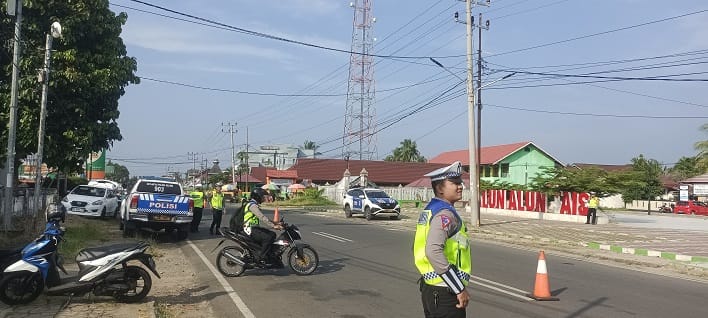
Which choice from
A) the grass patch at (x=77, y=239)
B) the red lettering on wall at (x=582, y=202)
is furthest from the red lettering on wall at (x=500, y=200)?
the grass patch at (x=77, y=239)

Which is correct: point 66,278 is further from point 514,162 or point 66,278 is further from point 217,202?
point 514,162

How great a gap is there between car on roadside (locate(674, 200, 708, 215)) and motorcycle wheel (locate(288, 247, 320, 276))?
50.6m

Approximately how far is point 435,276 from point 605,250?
16.7 m

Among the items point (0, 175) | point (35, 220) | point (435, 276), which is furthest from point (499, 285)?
point (0, 175)

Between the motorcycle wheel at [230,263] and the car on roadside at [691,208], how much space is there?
51.7 metres

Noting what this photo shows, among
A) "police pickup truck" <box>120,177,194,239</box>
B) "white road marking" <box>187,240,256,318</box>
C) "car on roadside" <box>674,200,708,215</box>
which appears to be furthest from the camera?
"car on roadside" <box>674,200,708,215</box>

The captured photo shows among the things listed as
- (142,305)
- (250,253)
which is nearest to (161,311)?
(142,305)

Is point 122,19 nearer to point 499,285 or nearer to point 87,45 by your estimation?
point 87,45

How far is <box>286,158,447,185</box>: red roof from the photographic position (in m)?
76.0

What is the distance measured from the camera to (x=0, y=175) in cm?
2905

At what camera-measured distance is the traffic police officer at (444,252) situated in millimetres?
4145

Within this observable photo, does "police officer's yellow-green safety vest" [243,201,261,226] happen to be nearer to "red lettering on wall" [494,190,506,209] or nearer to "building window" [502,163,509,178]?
"red lettering on wall" [494,190,506,209]

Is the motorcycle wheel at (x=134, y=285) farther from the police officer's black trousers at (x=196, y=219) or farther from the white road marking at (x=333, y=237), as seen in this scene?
the police officer's black trousers at (x=196, y=219)

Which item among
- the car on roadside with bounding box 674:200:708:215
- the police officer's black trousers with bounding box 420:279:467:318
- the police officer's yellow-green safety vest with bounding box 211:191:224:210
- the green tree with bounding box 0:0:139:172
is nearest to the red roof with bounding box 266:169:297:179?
the car on roadside with bounding box 674:200:708:215
